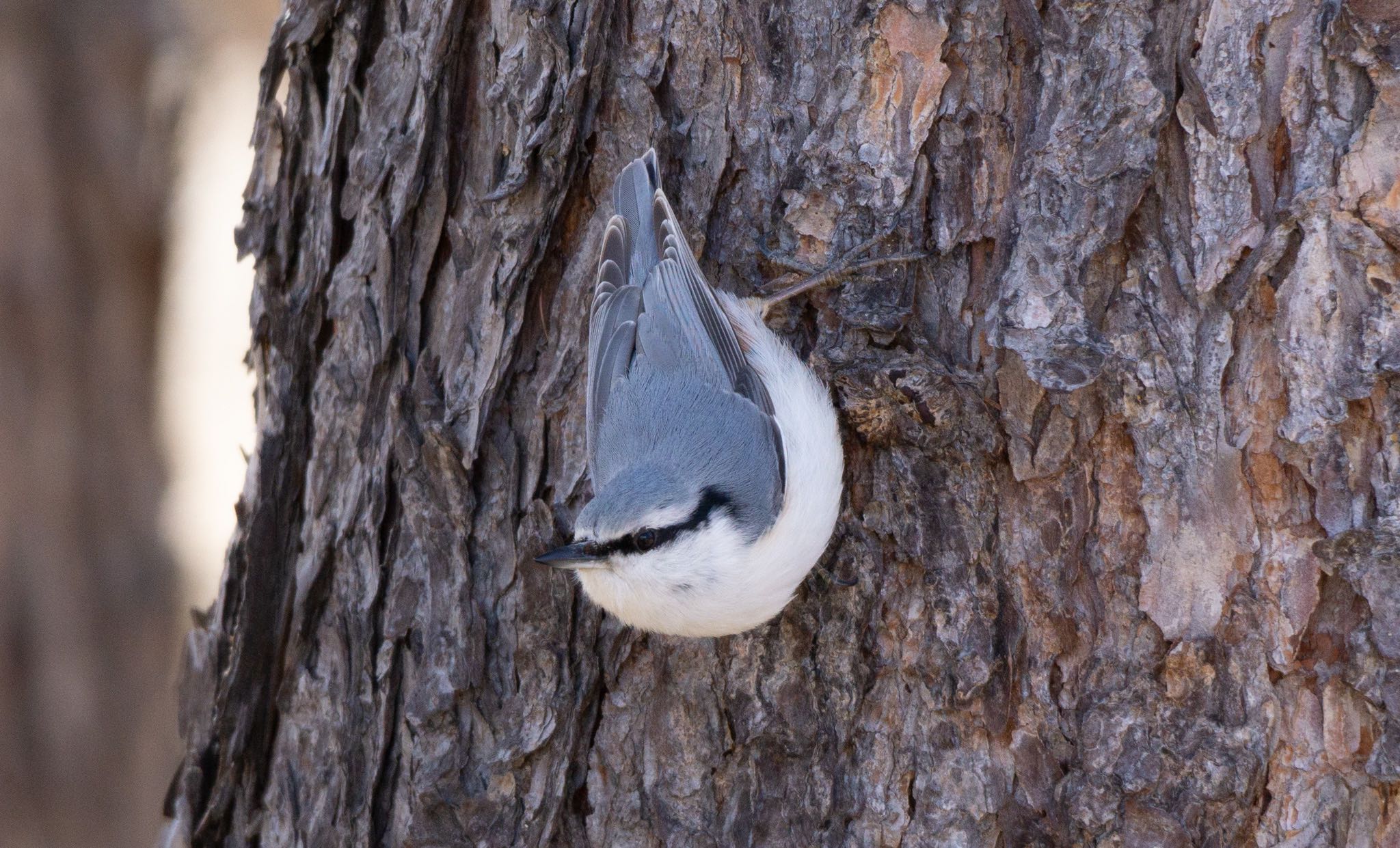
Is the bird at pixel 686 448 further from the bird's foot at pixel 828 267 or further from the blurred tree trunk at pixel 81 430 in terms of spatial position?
the blurred tree trunk at pixel 81 430

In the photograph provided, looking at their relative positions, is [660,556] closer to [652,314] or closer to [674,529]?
[674,529]

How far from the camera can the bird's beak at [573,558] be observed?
2.03 m

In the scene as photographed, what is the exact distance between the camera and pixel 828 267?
6.82 feet

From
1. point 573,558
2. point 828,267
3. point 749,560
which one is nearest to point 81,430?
point 573,558

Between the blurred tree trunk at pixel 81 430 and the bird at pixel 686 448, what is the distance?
2466 mm

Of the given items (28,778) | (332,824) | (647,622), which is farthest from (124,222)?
(647,622)

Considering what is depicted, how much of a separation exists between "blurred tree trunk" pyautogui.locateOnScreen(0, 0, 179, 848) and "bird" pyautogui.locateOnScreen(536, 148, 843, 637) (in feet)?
8.09

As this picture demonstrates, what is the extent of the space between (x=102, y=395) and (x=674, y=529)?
272 cm

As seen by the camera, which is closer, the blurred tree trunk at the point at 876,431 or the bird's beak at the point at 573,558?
the blurred tree trunk at the point at 876,431

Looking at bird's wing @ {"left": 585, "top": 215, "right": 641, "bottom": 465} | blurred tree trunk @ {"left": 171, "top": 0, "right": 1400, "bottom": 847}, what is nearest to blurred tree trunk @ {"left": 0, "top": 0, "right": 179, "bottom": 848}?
blurred tree trunk @ {"left": 171, "top": 0, "right": 1400, "bottom": 847}

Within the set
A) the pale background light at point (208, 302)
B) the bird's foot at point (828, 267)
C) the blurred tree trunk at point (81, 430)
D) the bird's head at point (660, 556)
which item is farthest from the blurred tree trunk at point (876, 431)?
the pale background light at point (208, 302)

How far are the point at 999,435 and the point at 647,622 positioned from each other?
766mm

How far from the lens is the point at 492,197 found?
2.19 meters

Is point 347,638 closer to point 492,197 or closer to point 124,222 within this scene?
point 492,197
